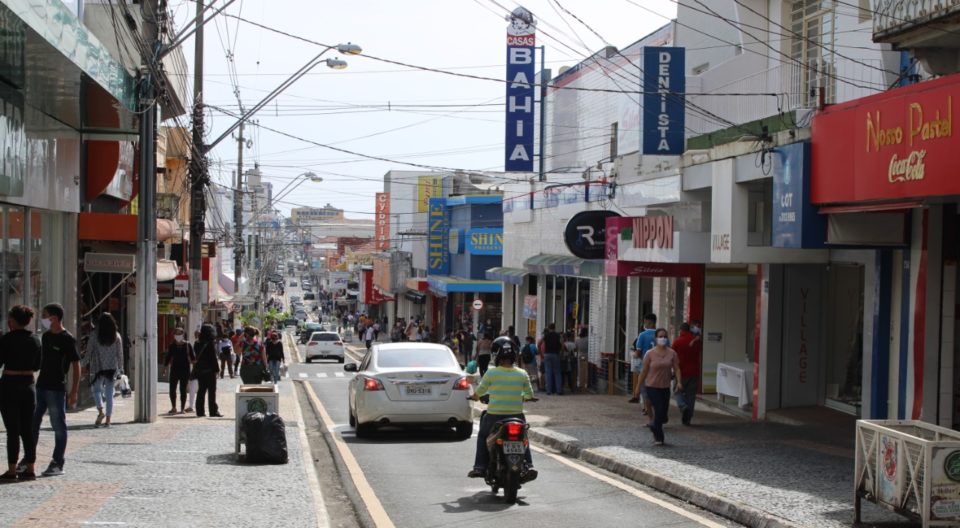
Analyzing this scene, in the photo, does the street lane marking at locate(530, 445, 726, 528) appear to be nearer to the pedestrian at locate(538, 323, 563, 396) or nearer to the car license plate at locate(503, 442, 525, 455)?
the car license plate at locate(503, 442, 525, 455)

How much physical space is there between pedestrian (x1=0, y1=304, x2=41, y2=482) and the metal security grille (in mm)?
12571

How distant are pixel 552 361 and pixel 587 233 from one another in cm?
310

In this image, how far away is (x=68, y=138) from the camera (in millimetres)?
20328

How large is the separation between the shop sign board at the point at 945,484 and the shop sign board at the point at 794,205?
24.3 feet

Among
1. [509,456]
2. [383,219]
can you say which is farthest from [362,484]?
[383,219]

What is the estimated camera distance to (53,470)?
11.4m

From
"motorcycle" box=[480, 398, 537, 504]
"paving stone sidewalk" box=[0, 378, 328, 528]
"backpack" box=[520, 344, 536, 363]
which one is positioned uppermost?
"motorcycle" box=[480, 398, 537, 504]

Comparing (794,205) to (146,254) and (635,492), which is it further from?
(146,254)

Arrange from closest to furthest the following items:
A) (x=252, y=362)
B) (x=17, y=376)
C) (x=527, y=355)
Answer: (x=17, y=376) < (x=252, y=362) < (x=527, y=355)

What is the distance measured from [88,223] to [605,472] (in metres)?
11.7

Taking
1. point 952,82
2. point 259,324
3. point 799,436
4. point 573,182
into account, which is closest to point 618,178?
point 573,182

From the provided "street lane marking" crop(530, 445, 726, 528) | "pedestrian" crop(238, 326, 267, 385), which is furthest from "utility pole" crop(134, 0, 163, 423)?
"street lane marking" crop(530, 445, 726, 528)

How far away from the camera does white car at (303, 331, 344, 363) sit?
53.1m

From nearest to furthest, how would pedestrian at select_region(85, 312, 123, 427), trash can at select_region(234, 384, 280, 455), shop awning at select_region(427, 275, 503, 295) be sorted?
trash can at select_region(234, 384, 280, 455), pedestrian at select_region(85, 312, 123, 427), shop awning at select_region(427, 275, 503, 295)
